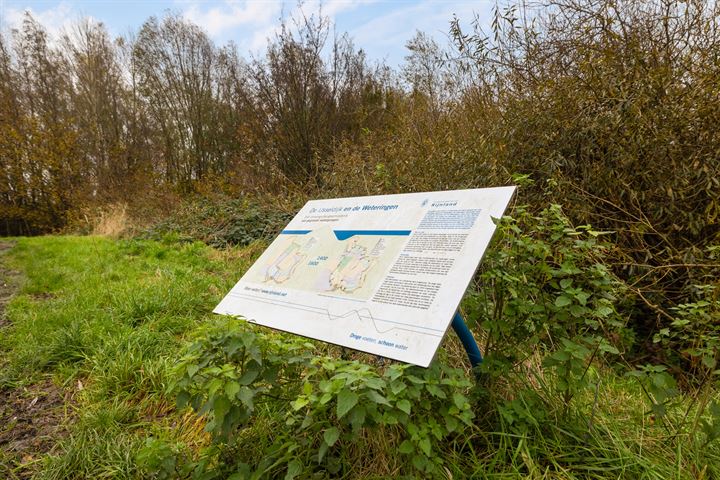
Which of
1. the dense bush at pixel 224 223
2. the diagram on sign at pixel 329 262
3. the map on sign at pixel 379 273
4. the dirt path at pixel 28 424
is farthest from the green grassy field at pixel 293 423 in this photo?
the dense bush at pixel 224 223

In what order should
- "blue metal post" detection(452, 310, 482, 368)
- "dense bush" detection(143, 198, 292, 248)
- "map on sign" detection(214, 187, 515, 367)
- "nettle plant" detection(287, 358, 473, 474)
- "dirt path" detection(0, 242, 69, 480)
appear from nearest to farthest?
"nettle plant" detection(287, 358, 473, 474)
"map on sign" detection(214, 187, 515, 367)
"blue metal post" detection(452, 310, 482, 368)
"dirt path" detection(0, 242, 69, 480)
"dense bush" detection(143, 198, 292, 248)

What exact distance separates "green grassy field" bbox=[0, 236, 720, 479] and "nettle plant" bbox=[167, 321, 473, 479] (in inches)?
0.4

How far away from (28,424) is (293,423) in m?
1.90

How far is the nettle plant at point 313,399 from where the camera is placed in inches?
57.2

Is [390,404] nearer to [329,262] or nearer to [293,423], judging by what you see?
[293,423]

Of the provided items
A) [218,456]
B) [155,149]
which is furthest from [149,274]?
[155,149]

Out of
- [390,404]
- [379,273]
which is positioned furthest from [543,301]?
[390,404]

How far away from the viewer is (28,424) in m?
2.46

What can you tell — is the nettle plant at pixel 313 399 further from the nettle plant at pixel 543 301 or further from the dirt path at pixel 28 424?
the dirt path at pixel 28 424

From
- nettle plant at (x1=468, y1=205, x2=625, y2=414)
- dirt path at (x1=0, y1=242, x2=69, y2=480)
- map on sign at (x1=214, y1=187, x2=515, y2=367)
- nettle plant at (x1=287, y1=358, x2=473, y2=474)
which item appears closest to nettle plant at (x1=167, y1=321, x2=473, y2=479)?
nettle plant at (x1=287, y1=358, x2=473, y2=474)

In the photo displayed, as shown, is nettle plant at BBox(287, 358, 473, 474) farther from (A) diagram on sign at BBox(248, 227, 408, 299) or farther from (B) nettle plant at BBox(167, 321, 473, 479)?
(A) diagram on sign at BBox(248, 227, 408, 299)

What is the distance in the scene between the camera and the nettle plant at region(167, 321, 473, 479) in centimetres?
145

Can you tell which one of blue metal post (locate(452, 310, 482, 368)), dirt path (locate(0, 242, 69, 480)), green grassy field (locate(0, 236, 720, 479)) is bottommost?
dirt path (locate(0, 242, 69, 480))

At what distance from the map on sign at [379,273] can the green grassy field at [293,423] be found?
0.13 metres
